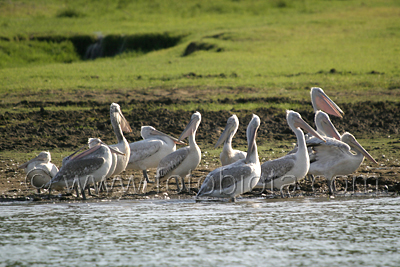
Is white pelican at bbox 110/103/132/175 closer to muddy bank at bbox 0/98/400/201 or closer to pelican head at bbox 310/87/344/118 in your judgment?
muddy bank at bbox 0/98/400/201

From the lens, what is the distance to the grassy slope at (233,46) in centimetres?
1772

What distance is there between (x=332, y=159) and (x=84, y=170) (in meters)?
3.90

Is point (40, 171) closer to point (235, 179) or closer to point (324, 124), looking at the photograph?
point (235, 179)

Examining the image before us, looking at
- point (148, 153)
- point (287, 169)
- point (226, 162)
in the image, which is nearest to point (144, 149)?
point (148, 153)

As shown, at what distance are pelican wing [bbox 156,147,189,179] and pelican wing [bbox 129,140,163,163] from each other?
0.61 meters

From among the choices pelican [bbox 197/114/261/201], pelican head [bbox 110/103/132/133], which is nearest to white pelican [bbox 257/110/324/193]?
pelican [bbox 197/114/261/201]

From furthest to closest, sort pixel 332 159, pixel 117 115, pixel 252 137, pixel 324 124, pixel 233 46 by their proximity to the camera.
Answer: pixel 233 46 → pixel 117 115 → pixel 324 124 → pixel 332 159 → pixel 252 137

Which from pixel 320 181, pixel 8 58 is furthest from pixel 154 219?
pixel 8 58

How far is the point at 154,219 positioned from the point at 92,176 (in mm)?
1674

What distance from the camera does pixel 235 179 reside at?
793cm

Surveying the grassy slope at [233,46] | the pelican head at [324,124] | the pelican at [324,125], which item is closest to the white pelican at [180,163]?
the pelican at [324,125]

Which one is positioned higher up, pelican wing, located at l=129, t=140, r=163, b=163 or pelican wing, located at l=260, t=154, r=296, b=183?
pelican wing, located at l=129, t=140, r=163, b=163

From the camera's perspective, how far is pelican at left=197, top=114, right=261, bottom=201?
7902 mm

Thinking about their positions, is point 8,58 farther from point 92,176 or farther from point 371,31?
point 92,176
